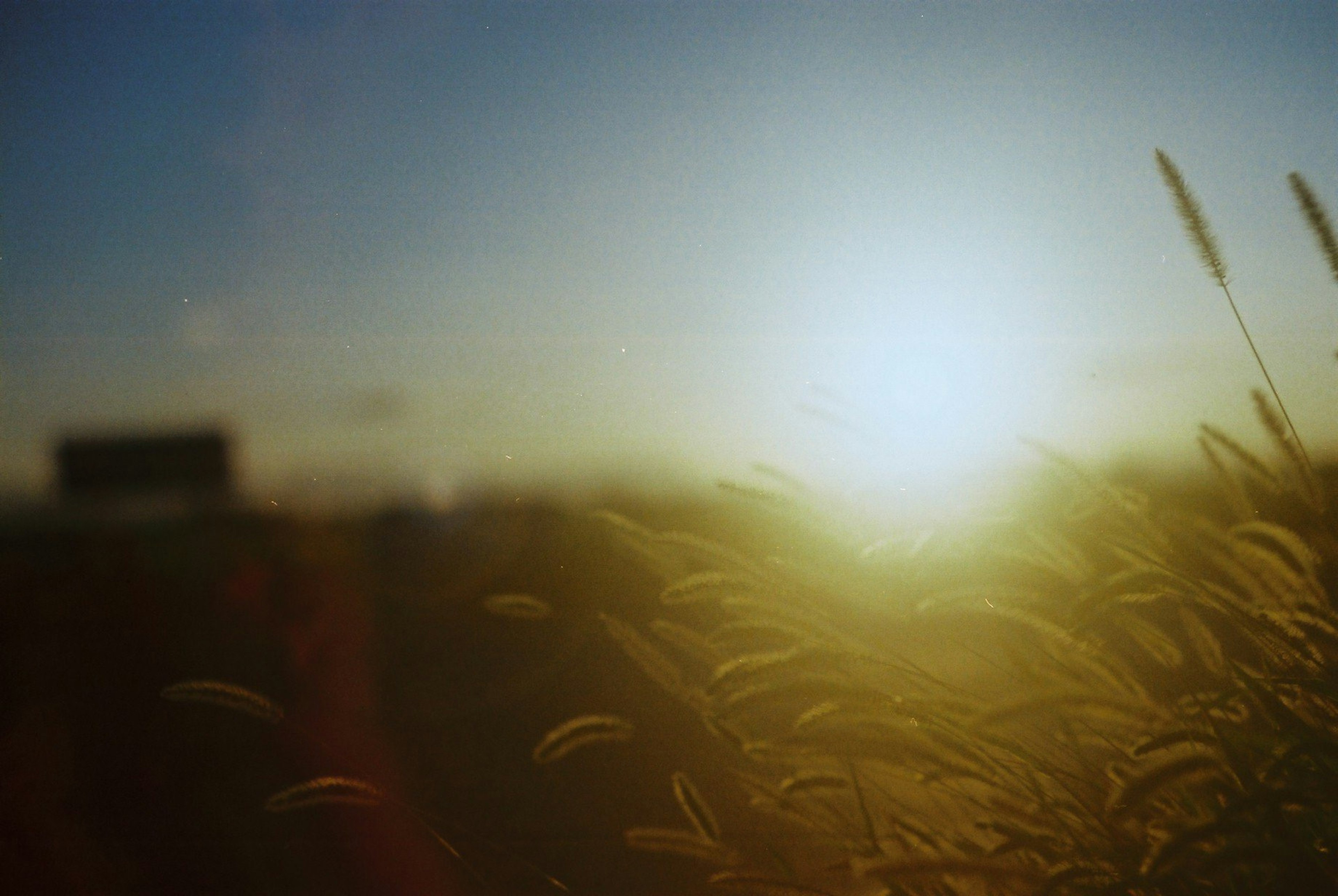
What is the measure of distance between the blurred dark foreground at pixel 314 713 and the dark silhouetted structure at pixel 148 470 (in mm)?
1120

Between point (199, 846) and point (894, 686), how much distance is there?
4924 mm

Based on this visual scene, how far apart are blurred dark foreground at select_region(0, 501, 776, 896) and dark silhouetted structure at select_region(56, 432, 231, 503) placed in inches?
44.1

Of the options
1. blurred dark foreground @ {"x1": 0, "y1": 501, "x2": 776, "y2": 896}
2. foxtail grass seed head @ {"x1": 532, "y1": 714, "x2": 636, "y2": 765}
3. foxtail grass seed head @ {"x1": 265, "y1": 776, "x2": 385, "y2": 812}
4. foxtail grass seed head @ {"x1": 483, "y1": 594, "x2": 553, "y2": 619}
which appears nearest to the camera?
foxtail grass seed head @ {"x1": 265, "y1": 776, "x2": 385, "y2": 812}

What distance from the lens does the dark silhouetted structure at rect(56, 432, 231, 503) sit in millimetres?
16453

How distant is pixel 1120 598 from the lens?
1746 millimetres

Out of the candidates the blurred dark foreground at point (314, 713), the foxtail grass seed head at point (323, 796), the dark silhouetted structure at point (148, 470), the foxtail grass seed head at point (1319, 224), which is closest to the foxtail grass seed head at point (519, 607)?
the blurred dark foreground at point (314, 713)

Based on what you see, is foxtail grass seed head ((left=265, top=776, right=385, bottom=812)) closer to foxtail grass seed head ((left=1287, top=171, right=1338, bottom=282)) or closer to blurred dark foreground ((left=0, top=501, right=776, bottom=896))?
blurred dark foreground ((left=0, top=501, right=776, bottom=896))

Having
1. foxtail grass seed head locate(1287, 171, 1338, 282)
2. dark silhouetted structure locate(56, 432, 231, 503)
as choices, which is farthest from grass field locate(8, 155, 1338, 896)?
dark silhouetted structure locate(56, 432, 231, 503)

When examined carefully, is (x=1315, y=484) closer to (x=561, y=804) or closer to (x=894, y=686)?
(x=894, y=686)

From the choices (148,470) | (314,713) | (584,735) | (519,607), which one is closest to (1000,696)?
(584,735)

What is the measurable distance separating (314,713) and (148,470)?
Answer: 37.1ft

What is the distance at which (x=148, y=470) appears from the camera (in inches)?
699

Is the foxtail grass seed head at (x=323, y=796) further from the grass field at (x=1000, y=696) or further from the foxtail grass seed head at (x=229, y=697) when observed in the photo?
the foxtail grass seed head at (x=229, y=697)

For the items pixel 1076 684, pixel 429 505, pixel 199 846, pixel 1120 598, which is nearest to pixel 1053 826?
pixel 1076 684
